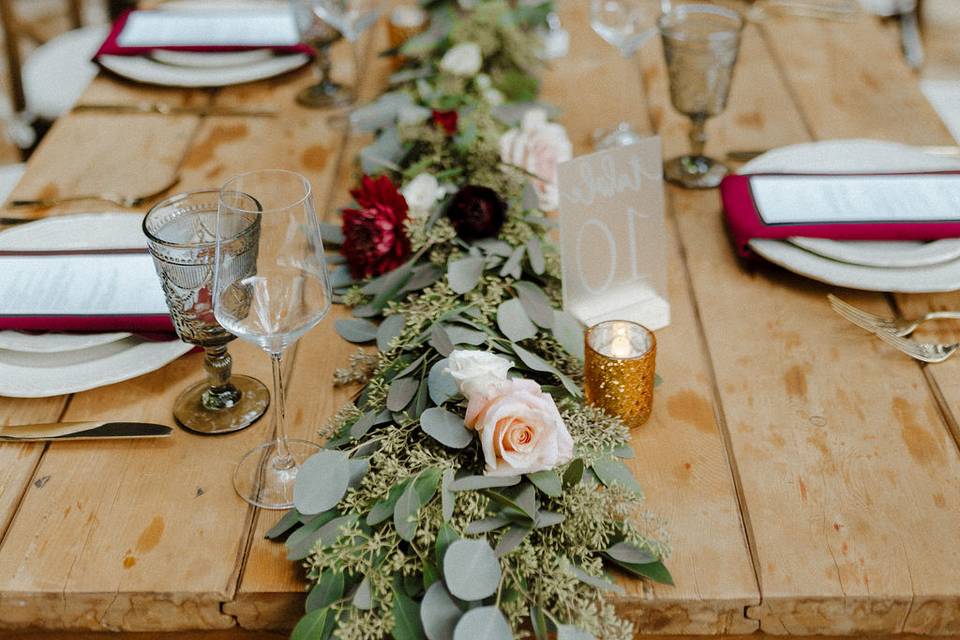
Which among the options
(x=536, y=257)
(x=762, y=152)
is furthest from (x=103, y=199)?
(x=762, y=152)

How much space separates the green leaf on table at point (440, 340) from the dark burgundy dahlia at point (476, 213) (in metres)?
0.18

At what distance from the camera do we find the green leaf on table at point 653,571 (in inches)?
29.4

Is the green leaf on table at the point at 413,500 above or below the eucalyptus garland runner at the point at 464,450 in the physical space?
above

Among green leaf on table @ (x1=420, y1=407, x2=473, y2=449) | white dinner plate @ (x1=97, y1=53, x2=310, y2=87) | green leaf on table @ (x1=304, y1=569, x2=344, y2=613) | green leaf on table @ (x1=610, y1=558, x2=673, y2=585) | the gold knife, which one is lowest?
white dinner plate @ (x1=97, y1=53, x2=310, y2=87)

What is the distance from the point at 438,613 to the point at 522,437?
0.15m

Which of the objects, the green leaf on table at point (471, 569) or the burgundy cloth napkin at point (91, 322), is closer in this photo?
the green leaf on table at point (471, 569)

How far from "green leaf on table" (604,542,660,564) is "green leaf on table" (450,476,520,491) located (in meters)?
0.09

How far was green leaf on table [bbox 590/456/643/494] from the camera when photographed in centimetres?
80

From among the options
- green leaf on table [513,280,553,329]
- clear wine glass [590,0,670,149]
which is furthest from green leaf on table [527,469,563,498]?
clear wine glass [590,0,670,149]

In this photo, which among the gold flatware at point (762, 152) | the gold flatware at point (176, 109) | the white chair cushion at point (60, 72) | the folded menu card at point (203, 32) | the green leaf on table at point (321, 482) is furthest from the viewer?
the white chair cushion at point (60, 72)

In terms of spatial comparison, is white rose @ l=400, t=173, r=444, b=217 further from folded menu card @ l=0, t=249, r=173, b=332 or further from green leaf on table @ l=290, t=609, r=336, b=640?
green leaf on table @ l=290, t=609, r=336, b=640

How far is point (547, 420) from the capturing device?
0.74m

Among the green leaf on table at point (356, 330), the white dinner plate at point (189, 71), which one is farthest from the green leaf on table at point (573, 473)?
the white dinner plate at point (189, 71)

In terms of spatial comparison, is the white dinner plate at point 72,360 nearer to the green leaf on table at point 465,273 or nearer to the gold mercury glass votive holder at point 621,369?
the green leaf on table at point 465,273
